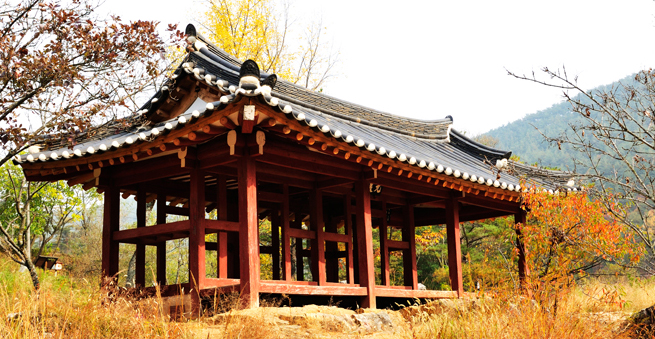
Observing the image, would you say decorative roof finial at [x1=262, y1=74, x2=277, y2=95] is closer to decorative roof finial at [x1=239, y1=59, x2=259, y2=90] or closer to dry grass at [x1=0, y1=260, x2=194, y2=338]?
decorative roof finial at [x1=239, y1=59, x2=259, y2=90]

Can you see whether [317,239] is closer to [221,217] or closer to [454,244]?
Result: [221,217]

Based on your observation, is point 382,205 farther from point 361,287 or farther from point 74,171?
point 74,171

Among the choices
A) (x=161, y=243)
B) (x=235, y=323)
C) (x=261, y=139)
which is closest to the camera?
(x=235, y=323)

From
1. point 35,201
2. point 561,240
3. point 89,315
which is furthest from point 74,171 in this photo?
point 35,201

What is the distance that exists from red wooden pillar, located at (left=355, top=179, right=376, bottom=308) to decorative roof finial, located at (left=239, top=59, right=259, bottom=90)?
311 cm

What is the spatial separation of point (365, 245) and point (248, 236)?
231 cm

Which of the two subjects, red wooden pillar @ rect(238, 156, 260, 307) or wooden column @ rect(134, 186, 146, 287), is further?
wooden column @ rect(134, 186, 146, 287)

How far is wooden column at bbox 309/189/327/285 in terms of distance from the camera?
8.55m

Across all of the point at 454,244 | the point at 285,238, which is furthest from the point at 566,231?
the point at 285,238

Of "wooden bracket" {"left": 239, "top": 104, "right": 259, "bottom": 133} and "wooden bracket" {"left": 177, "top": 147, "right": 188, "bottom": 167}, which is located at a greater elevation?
"wooden bracket" {"left": 239, "top": 104, "right": 259, "bottom": 133}

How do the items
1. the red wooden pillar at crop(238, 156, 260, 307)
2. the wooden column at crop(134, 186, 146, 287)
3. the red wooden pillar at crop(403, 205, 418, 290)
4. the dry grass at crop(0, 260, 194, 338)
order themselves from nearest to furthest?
1. the dry grass at crop(0, 260, 194, 338)
2. the red wooden pillar at crop(238, 156, 260, 307)
3. the wooden column at crop(134, 186, 146, 287)
4. the red wooden pillar at crop(403, 205, 418, 290)

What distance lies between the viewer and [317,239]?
8688mm

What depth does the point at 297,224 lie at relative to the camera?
1151 cm

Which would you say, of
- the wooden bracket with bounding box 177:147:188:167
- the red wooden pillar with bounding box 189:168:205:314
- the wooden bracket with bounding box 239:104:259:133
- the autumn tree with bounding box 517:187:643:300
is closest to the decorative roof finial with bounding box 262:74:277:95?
the wooden bracket with bounding box 239:104:259:133
